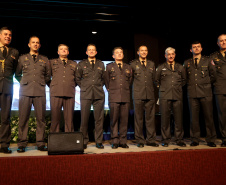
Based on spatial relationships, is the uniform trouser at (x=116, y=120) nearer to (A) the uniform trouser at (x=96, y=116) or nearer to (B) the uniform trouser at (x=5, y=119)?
(A) the uniform trouser at (x=96, y=116)

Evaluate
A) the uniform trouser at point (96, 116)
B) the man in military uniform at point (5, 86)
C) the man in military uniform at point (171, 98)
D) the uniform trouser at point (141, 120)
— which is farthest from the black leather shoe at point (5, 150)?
the man in military uniform at point (171, 98)

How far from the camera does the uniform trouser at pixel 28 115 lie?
10.2 ft

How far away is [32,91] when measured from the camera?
3.12 metres

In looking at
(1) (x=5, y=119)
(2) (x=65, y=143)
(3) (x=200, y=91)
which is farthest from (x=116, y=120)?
(1) (x=5, y=119)

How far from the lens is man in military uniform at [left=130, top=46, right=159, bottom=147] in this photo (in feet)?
11.6

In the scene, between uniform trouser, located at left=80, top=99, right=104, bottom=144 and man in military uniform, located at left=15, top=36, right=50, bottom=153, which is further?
uniform trouser, located at left=80, top=99, right=104, bottom=144

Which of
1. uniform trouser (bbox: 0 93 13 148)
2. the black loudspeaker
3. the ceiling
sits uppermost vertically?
the ceiling

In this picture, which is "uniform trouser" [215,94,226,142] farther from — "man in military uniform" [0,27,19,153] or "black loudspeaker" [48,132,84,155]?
"man in military uniform" [0,27,19,153]

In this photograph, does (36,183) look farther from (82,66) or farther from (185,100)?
(185,100)

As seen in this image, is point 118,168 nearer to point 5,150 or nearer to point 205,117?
point 5,150

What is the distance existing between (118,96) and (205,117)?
1550 mm

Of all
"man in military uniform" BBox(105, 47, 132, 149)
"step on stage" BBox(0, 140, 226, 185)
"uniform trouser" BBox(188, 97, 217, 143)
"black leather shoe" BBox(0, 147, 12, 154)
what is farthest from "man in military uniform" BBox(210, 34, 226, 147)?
"black leather shoe" BBox(0, 147, 12, 154)

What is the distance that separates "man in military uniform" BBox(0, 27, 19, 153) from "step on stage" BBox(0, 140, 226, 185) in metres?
0.69

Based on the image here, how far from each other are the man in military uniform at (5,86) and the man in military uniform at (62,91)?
0.61 metres
